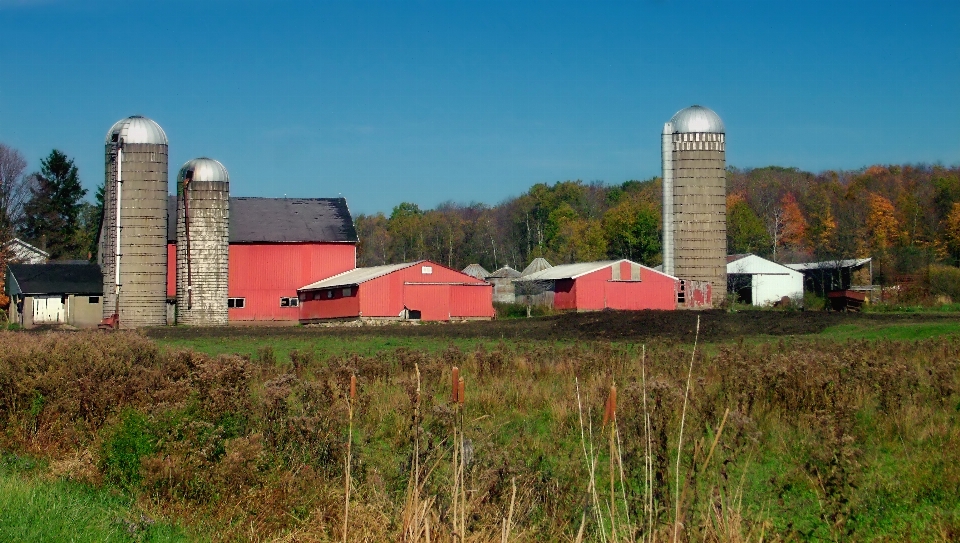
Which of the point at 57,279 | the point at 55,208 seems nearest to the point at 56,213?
the point at 55,208

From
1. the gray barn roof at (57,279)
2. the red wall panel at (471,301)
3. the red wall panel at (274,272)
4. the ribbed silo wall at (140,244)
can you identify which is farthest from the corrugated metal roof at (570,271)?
the gray barn roof at (57,279)

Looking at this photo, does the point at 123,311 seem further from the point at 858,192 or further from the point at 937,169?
the point at 937,169

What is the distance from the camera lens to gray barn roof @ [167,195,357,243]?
188ft

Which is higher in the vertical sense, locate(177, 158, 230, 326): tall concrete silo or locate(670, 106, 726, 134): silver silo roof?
locate(670, 106, 726, 134): silver silo roof

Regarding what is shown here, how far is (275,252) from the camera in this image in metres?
57.1

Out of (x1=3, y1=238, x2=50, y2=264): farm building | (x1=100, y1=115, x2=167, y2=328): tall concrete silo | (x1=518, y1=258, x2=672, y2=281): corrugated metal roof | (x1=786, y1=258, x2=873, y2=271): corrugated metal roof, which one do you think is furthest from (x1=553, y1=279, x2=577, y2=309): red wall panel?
(x1=3, y1=238, x2=50, y2=264): farm building

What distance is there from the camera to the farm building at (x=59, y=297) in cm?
5355

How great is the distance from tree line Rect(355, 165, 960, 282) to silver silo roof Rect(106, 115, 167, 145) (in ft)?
132

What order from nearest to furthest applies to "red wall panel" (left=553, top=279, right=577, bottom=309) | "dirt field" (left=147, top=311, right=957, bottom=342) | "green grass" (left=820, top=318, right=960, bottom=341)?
1. "green grass" (left=820, top=318, right=960, bottom=341)
2. "dirt field" (left=147, top=311, right=957, bottom=342)
3. "red wall panel" (left=553, top=279, right=577, bottom=309)

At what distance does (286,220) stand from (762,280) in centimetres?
2839

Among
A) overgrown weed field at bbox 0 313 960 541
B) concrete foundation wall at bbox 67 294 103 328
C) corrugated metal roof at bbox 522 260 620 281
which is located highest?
corrugated metal roof at bbox 522 260 620 281

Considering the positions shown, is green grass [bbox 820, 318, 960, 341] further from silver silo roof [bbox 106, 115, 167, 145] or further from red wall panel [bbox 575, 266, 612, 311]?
silver silo roof [bbox 106, 115, 167, 145]

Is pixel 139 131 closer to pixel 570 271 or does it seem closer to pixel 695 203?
pixel 570 271

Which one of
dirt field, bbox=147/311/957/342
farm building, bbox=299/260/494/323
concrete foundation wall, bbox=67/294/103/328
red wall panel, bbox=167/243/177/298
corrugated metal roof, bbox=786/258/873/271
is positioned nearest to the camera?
dirt field, bbox=147/311/957/342
